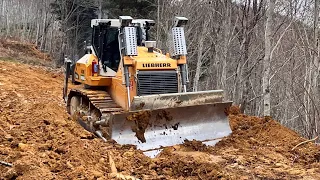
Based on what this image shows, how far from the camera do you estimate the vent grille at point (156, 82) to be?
799cm

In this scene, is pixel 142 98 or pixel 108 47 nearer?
pixel 142 98

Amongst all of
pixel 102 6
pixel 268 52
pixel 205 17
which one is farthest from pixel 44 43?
pixel 268 52

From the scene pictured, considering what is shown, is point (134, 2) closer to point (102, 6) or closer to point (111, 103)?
point (102, 6)

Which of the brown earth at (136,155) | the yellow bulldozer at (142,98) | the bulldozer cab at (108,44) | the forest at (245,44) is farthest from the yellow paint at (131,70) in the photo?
the forest at (245,44)

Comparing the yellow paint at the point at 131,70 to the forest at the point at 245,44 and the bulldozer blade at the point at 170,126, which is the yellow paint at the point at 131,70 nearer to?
the bulldozer blade at the point at 170,126

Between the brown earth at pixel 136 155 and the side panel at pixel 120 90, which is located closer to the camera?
the brown earth at pixel 136 155

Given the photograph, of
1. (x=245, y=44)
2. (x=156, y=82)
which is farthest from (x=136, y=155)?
(x=245, y=44)

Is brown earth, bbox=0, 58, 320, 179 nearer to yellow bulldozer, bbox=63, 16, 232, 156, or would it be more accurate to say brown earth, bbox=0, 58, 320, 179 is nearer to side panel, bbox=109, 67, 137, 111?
yellow bulldozer, bbox=63, 16, 232, 156

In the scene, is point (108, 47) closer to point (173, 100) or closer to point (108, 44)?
point (108, 44)

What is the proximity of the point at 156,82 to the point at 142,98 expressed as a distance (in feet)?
2.64

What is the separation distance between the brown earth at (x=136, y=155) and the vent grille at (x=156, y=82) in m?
1.24

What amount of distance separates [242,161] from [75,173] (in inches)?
108

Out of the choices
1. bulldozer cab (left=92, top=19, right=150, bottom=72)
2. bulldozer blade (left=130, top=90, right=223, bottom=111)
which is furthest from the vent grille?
bulldozer cab (left=92, top=19, right=150, bottom=72)

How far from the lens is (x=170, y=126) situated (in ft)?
25.7
